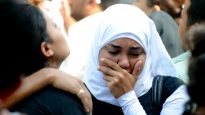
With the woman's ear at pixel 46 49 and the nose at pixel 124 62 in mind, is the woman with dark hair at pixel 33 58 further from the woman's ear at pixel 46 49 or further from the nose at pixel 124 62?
the nose at pixel 124 62

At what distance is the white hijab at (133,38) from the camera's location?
124 inches

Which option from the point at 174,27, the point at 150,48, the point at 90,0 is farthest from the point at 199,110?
the point at 174,27

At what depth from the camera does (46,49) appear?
264 cm

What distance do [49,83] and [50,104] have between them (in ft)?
0.42

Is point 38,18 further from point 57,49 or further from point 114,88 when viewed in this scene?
point 114,88

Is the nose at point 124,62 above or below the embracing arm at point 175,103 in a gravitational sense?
above

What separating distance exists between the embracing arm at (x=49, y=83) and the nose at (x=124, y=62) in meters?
0.44

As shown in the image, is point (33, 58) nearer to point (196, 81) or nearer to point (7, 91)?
point (7, 91)

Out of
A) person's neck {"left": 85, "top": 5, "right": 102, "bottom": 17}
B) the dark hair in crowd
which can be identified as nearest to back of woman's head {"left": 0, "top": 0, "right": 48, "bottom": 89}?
the dark hair in crowd

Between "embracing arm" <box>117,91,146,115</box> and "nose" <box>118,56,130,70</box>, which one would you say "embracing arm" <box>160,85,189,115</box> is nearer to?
"embracing arm" <box>117,91,146,115</box>

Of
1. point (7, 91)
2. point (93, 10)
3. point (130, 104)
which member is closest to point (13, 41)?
point (7, 91)

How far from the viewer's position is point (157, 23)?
5199 mm

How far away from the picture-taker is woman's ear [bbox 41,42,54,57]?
2602 millimetres

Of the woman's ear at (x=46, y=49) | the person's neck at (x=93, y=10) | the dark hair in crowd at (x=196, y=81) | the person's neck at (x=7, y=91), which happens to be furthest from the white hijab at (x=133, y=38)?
the person's neck at (x=93, y=10)
